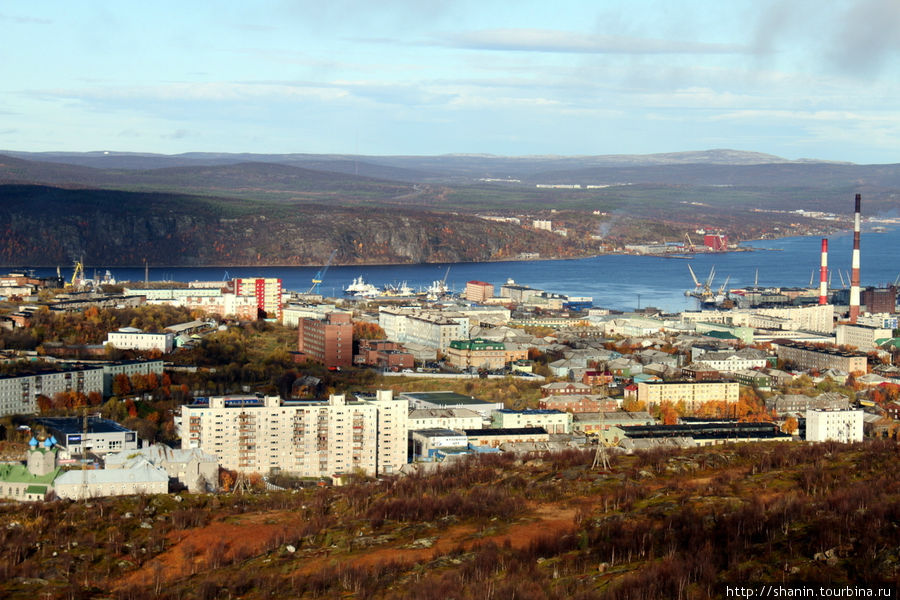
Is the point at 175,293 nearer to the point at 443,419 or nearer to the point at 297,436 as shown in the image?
the point at 443,419

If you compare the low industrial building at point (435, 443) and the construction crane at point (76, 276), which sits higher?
the construction crane at point (76, 276)

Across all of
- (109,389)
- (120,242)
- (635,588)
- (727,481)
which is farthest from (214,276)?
(635,588)

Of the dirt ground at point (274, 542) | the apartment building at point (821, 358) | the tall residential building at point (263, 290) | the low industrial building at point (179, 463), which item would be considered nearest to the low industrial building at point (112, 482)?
the low industrial building at point (179, 463)

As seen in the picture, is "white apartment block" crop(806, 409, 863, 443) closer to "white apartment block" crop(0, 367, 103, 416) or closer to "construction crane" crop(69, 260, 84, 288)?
"white apartment block" crop(0, 367, 103, 416)

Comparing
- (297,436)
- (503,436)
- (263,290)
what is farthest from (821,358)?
(263,290)

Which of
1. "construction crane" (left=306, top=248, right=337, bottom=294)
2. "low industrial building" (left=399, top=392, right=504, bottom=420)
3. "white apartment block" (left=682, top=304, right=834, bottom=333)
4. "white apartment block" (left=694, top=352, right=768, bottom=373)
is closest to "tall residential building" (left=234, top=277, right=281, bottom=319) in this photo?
"construction crane" (left=306, top=248, right=337, bottom=294)

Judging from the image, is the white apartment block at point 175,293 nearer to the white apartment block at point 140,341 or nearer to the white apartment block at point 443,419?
the white apartment block at point 140,341
